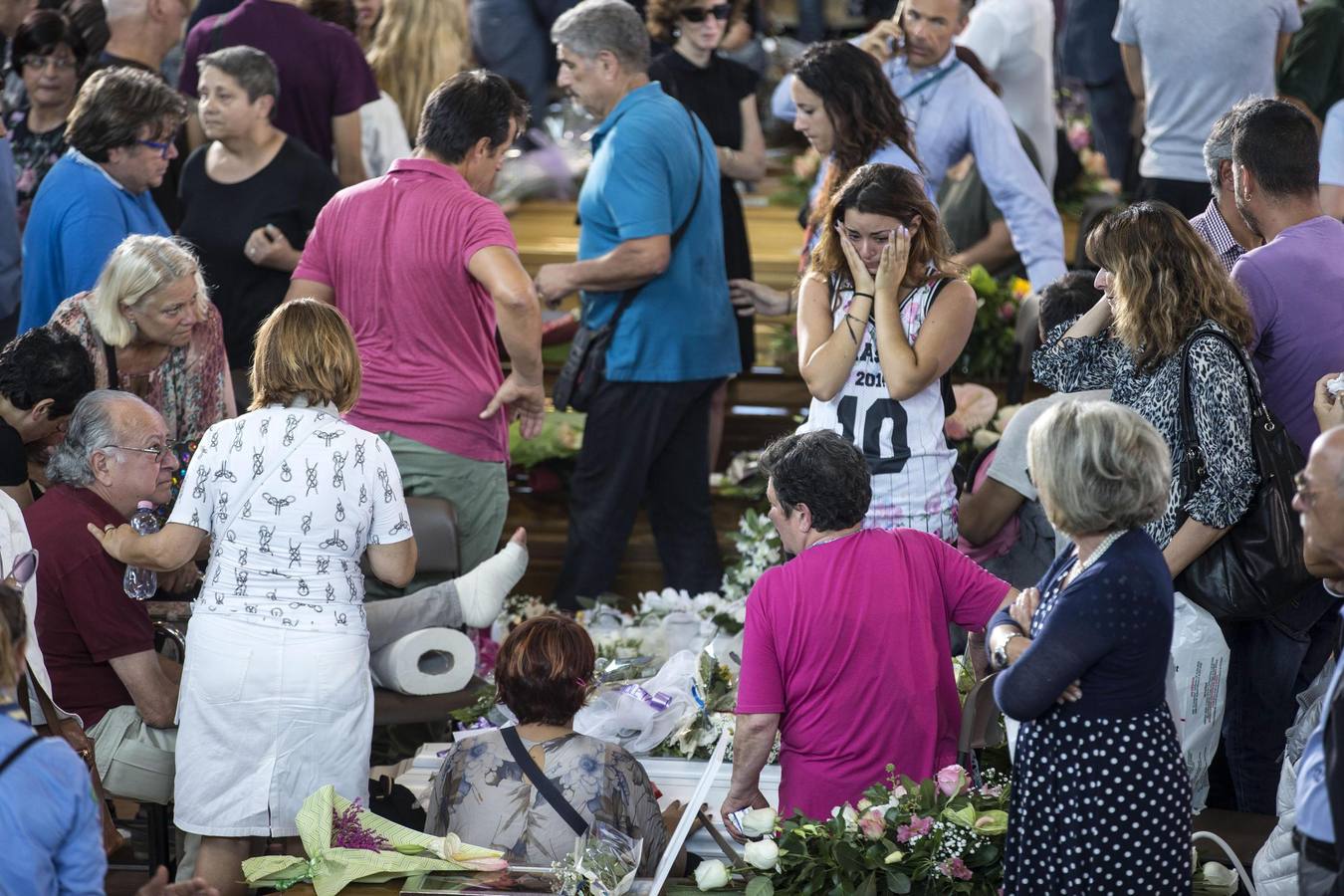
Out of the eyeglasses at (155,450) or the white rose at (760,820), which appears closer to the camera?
the white rose at (760,820)

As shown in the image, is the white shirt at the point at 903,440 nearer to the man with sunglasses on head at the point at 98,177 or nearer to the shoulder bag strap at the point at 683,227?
the shoulder bag strap at the point at 683,227

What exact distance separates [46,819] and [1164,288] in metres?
2.21

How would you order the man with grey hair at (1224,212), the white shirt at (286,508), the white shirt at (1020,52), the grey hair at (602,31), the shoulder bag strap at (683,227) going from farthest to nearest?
1. the white shirt at (1020,52)
2. the shoulder bag strap at (683,227)
3. the grey hair at (602,31)
4. the man with grey hair at (1224,212)
5. the white shirt at (286,508)

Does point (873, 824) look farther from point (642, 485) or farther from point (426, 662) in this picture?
point (642, 485)

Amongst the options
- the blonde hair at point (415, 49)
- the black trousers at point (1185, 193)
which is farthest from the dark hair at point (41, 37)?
the black trousers at point (1185, 193)

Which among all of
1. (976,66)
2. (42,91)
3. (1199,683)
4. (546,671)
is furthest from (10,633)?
(976,66)

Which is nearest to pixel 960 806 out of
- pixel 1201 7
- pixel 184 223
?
pixel 184 223

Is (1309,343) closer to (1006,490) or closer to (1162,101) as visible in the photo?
(1006,490)

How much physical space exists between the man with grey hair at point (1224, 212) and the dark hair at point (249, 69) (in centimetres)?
245

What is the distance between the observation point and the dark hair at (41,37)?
4984mm

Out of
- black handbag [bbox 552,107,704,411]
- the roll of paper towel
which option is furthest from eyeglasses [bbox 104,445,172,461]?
black handbag [bbox 552,107,704,411]

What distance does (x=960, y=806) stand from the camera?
291cm

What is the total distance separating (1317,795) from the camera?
2.19m

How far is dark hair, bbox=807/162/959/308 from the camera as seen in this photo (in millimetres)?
3605
